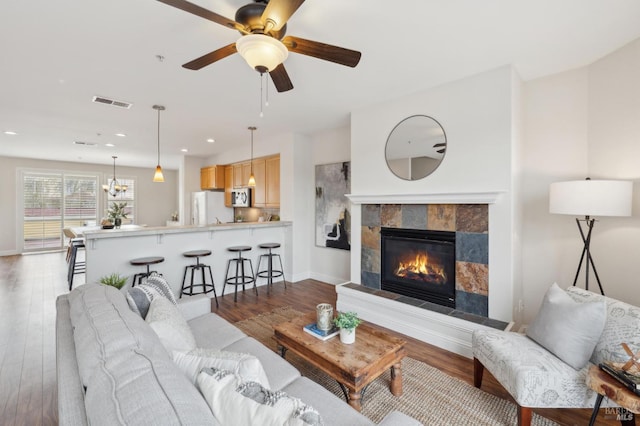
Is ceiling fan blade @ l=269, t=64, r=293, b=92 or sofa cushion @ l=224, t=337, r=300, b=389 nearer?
sofa cushion @ l=224, t=337, r=300, b=389

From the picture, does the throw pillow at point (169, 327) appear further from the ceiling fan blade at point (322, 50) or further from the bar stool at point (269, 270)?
the bar stool at point (269, 270)

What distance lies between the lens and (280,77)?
6.76ft

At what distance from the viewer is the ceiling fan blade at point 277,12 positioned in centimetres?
142

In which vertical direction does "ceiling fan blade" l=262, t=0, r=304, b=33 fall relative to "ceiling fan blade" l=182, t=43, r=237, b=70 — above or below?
above

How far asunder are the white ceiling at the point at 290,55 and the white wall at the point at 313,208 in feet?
2.20

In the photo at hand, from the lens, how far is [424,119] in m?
3.21

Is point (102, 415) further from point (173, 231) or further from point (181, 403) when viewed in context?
point (173, 231)

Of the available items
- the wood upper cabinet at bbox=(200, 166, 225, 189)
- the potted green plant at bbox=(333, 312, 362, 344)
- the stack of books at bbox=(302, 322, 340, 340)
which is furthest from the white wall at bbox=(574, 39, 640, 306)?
the wood upper cabinet at bbox=(200, 166, 225, 189)

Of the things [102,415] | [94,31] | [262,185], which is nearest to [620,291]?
[102,415]

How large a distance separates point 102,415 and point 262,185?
5.19 meters

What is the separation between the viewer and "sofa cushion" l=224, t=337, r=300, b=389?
5.10 ft

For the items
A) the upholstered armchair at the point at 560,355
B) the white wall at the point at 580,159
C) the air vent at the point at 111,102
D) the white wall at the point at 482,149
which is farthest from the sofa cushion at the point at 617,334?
the air vent at the point at 111,102

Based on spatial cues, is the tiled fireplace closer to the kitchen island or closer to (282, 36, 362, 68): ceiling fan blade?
(282, 36, 362, 68): ceiling fan blade

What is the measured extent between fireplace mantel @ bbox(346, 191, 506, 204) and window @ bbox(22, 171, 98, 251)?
8.72 m
